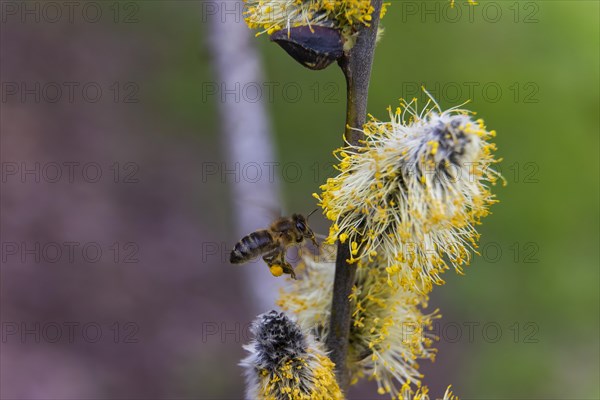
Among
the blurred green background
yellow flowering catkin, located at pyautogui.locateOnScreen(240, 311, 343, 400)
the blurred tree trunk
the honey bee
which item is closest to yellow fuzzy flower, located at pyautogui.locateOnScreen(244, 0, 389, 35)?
the honey bee

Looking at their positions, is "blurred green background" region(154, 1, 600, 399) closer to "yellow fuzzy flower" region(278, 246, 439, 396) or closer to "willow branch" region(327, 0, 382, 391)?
"yellow fuzzy flower" region(278, 246, 439, 396)

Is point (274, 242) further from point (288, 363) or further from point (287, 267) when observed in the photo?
point (288, 363)

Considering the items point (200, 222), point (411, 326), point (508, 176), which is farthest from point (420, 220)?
point (200, 222)

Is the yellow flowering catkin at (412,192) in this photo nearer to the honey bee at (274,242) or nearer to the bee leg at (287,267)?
the bee leg at (287,267)

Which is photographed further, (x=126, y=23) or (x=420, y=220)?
(x=126, y=23)

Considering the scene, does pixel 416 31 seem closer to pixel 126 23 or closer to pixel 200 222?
pixel 200 222

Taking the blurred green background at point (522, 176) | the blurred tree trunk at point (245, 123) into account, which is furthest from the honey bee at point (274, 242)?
the blurred green background at point (522, 176)

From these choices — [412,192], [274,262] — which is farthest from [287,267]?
[412,192]
